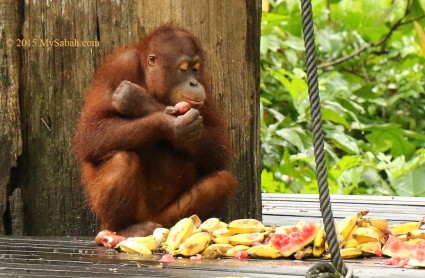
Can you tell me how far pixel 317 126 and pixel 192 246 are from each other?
1019 millimetres

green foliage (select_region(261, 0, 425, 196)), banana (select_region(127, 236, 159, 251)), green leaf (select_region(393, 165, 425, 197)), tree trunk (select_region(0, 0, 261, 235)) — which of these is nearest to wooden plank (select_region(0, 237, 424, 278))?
banana (select_region(127, 236, 159, 251))

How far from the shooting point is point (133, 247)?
141 inches

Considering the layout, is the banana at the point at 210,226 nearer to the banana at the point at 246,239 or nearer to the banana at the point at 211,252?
the banana at the point at 246,239

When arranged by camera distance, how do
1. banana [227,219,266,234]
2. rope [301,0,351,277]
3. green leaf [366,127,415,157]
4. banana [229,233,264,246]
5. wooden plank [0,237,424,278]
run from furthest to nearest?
1. green leaf [366,127,415,157]
2. banana [227,219,266,234]
3. banana [229,233,264,246]
4. wooden plank [0,237,424,278]
5. rope [301,0,351,277]

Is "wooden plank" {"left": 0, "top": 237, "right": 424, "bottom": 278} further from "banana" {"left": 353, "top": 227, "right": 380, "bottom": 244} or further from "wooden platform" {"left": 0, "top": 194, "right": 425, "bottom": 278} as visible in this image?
"banana" {"left": 353, "top": 227, "right": 380, "bottom": 244}

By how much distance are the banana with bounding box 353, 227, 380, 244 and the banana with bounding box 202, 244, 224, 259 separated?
52 centimetres

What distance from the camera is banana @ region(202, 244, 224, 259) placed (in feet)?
11.2

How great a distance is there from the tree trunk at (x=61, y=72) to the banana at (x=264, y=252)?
1.14 m

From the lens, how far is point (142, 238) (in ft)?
12.0

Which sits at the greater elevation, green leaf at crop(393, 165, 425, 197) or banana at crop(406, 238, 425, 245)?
banana at crop(406, 238, 425, 245)

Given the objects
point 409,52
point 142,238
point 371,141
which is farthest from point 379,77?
point 142,238

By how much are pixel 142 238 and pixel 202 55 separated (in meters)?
0.99

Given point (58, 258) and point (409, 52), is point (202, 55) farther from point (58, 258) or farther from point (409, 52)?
point (409, 52)

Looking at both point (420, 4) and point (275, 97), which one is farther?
point (275, 97)
